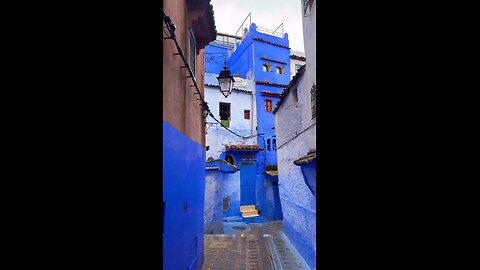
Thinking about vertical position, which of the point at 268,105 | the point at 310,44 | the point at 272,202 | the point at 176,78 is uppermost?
the point at 268,105

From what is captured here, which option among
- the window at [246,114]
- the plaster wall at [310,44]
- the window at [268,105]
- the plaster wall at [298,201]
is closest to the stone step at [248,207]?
the window at [246,114]

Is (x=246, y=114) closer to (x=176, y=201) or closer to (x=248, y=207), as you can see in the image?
(x=248, y=207)

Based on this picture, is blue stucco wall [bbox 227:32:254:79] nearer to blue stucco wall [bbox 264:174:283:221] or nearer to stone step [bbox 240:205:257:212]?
blue stucco wall [bbox 264:174:283:221]

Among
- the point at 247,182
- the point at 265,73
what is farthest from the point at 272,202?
the point at 265,73

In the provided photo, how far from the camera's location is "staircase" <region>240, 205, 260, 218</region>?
20500 mm

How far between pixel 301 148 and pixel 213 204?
24.9 ft

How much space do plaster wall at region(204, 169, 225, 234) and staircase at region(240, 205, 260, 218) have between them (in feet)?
18.3

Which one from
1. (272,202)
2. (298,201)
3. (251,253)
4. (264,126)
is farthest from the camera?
(264,126)

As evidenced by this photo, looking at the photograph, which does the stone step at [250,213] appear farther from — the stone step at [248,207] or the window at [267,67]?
the window at [267,67]

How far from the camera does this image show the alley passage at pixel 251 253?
8867 mm

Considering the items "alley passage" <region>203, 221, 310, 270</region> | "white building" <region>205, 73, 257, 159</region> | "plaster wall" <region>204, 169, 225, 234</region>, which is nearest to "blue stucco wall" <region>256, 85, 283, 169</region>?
"white building" <region>205, 73, 257, 159</region>

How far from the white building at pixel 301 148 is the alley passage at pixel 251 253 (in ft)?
1.38

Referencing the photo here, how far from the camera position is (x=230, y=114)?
22781 millimetres

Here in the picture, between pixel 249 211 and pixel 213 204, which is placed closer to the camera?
pixel 213 204
